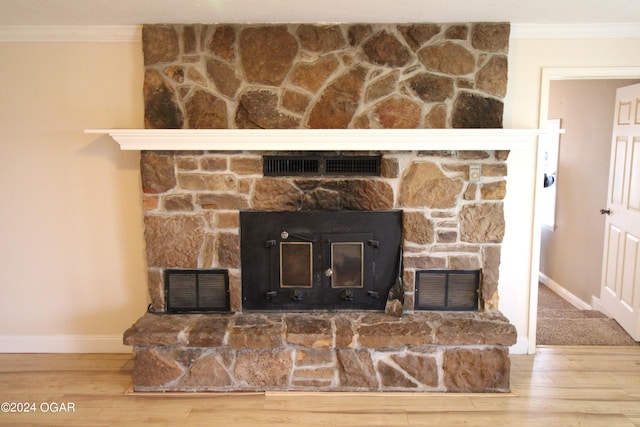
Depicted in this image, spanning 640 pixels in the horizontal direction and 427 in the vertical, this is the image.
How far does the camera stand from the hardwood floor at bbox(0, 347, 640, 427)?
2.62 metres

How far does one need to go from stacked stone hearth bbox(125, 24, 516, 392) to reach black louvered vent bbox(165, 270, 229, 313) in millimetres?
66

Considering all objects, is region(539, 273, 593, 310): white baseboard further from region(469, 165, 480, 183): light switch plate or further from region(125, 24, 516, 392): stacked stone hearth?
region(469, 165, 480, 183): light switch plate

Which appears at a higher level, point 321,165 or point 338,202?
point 321,165

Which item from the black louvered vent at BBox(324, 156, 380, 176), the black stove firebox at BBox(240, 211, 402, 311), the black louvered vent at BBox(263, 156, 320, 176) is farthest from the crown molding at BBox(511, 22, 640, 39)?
the black louvered vent at BBox(263, 156, 320, 176)

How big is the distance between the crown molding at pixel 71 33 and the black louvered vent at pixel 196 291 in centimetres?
155

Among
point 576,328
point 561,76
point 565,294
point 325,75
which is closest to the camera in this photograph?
point 325,75

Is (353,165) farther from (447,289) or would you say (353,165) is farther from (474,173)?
(447,289)

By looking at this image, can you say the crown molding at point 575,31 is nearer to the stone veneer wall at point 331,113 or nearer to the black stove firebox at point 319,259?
the stone veneer wall at point 331,113

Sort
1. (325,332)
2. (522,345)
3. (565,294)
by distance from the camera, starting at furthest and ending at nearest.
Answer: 1. (565,294)
2. (522,345)
3. (325,332)

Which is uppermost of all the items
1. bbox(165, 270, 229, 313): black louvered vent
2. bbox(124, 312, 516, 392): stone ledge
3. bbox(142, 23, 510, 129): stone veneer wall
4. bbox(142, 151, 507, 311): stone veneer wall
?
bbox(142, 23, 510, 129): stone veneer wall

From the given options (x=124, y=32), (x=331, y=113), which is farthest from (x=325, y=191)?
(x=124, y=32)

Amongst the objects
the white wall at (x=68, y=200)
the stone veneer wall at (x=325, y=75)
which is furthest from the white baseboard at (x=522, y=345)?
the white wall at (x=68, y=200)

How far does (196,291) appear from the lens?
3184 millimetres

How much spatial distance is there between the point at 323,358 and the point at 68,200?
2.02 m
